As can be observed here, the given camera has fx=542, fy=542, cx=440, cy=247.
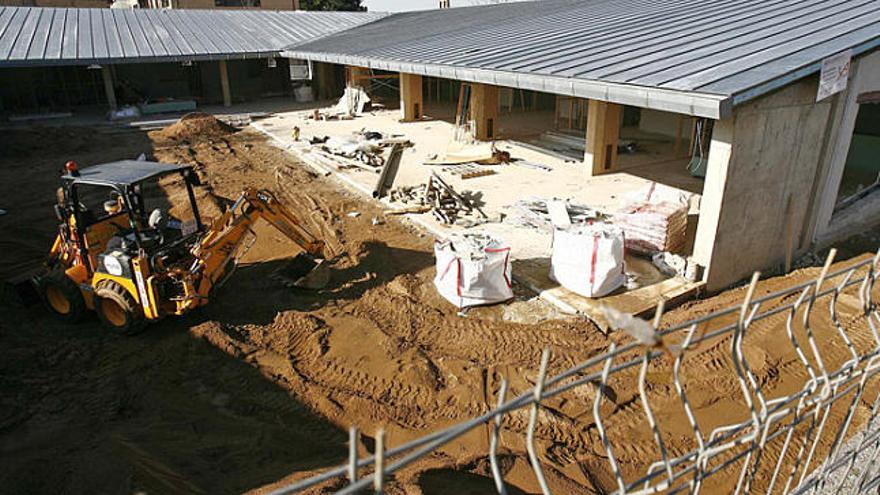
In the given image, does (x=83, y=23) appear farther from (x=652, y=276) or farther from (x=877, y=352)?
(x=877, y=352)

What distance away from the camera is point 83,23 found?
2692 cm

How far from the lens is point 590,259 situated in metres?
7.38

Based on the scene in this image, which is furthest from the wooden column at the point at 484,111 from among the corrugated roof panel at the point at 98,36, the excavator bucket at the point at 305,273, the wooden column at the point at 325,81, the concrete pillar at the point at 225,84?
the corrugated roof panel at the point at 98,36

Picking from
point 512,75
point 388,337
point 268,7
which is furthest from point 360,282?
point 268,7

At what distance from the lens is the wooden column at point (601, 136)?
1280 centimetres

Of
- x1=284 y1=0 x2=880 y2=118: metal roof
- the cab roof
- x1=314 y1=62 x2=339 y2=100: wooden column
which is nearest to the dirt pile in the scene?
x1=284 y1=0 x2=880 y2=118: metal roof

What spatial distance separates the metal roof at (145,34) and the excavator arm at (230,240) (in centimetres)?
2060

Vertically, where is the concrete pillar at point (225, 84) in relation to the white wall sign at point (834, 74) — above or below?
below

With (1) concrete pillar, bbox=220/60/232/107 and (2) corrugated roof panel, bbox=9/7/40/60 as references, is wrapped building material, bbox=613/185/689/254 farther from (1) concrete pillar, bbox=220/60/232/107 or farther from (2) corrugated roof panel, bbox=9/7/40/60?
(2) corrugated roof panel, bbox=9/7/40/60

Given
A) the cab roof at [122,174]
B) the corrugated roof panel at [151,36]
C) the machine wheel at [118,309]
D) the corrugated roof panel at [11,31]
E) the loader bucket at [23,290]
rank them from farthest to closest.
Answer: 1. the corrugated roof panel at [151,36]
2. the corrugated roof panel at [11,31]
3. the loader bucket at [23,290]
4. the machine wheel at [118,309]
5. the cab roof at [122,174]

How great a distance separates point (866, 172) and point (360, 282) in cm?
1306

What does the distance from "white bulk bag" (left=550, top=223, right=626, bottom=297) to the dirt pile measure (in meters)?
16.2

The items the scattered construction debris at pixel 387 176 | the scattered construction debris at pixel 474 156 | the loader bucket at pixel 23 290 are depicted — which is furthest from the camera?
the scattered construction debris at pixel 474 156

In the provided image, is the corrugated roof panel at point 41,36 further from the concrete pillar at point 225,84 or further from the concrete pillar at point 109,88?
the concrete pillar at point 225,84
